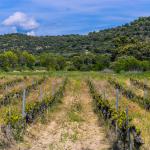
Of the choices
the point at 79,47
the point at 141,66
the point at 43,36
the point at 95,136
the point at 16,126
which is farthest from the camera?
the point at 43,36

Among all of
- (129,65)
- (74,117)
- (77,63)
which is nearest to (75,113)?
(74,117)

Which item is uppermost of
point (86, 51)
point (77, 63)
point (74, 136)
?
point (86, 51)

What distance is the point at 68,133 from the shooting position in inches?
720

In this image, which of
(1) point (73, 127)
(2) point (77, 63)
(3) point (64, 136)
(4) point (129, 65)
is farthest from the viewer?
(2) point (77, 63)

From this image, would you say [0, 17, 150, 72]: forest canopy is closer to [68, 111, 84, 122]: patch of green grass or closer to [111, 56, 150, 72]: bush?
[111, 56, 150, 72]: bush

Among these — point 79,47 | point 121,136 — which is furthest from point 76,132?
point 79,47

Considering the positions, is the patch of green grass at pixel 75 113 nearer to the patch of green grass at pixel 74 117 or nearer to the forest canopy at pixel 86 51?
the patch of green grass at pixel 74 117

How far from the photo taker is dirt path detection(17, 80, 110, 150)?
52.4ft

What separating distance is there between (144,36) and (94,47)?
13.2 meters

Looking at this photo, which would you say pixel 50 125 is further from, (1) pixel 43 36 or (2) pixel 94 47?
(1) pixel 43 36

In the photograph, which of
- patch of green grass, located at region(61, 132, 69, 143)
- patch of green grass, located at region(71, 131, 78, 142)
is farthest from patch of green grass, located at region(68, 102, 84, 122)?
patch of green grass, located at region(61, 132, 69, 143)

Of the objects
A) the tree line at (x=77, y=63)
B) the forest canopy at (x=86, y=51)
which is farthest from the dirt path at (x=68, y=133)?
the forest canopy at (x=86, y=51)

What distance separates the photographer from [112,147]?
51.3ft

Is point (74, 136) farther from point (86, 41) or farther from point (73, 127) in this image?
point (86, 41)
